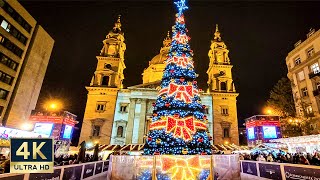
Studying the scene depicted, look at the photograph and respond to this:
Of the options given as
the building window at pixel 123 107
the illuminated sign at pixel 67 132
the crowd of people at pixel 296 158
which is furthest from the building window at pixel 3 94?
the crowd of people at pixel 296 158

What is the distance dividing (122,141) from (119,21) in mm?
26408

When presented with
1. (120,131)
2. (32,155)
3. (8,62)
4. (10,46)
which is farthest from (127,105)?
(32,155)

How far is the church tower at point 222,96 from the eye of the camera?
113 feet

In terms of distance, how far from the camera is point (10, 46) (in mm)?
30969

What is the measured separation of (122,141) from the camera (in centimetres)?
3297

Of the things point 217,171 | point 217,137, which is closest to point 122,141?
point 217,137

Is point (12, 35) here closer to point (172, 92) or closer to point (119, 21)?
point (119, 21)

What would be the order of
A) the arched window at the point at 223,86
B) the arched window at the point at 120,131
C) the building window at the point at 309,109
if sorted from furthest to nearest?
the arched window at the point at 223,86
the arched window at the point at 120,131
the building window at the point at 309,109

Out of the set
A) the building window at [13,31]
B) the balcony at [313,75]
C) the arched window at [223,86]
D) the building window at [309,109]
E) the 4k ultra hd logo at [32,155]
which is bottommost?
the 4k ultra hd logo at [32,155]

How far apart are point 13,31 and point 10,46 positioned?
2.65 meters

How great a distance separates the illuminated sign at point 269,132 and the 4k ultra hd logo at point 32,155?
33212 millimetres

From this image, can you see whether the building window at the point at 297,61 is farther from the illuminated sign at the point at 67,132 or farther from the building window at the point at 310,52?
the illuminated sign at the point at 67,132

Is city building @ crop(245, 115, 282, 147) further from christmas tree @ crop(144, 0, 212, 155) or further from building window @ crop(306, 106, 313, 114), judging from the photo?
christmas tree @ crop(144, 0, 212, 155)

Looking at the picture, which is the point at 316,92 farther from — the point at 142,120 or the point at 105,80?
the point at 105,80
